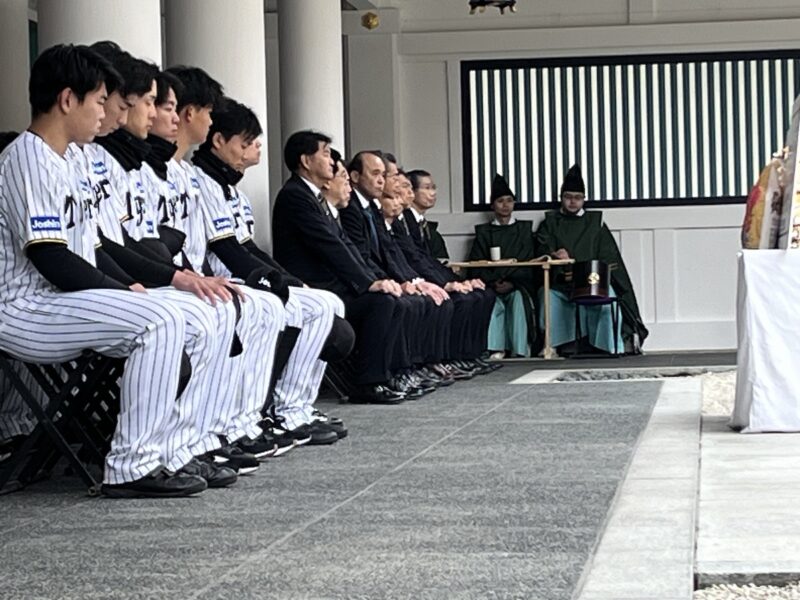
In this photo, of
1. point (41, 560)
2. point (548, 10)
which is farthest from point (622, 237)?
point (41, 560)

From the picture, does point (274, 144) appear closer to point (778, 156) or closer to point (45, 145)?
point (778, 156)

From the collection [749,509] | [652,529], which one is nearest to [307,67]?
[749,509]

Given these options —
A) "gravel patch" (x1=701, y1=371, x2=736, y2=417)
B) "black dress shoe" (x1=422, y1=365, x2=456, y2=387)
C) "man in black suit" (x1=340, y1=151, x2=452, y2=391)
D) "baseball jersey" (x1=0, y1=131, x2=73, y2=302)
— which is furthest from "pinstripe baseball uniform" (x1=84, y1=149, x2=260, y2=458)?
"black dress shoe" (x1=422, y1=365, x2=456, y2=387)

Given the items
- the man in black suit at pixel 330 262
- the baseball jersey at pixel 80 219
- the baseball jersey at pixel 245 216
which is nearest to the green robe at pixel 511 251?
the man in black suit at pixel 330 262

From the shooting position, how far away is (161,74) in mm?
4945

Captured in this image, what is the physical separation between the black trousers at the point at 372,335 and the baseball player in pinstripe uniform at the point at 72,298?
330 cm

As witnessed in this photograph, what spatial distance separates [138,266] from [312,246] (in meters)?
2.77

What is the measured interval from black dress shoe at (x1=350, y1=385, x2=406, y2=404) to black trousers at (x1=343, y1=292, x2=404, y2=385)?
0.09 feet

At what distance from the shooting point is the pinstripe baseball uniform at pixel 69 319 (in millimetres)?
3934

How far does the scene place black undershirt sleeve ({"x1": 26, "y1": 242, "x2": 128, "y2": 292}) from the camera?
394 centimetres

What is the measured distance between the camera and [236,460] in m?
4.59

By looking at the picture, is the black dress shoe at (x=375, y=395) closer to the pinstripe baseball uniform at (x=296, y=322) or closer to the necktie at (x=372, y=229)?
the necktie at (x=372, y=229)

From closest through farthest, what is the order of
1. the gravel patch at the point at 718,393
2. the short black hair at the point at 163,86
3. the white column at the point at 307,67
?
the short black hair at the point at 163,86
the gravel patch at the point at 718,393
the white column at the point at 307,67

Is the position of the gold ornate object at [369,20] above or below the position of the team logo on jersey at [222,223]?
above
